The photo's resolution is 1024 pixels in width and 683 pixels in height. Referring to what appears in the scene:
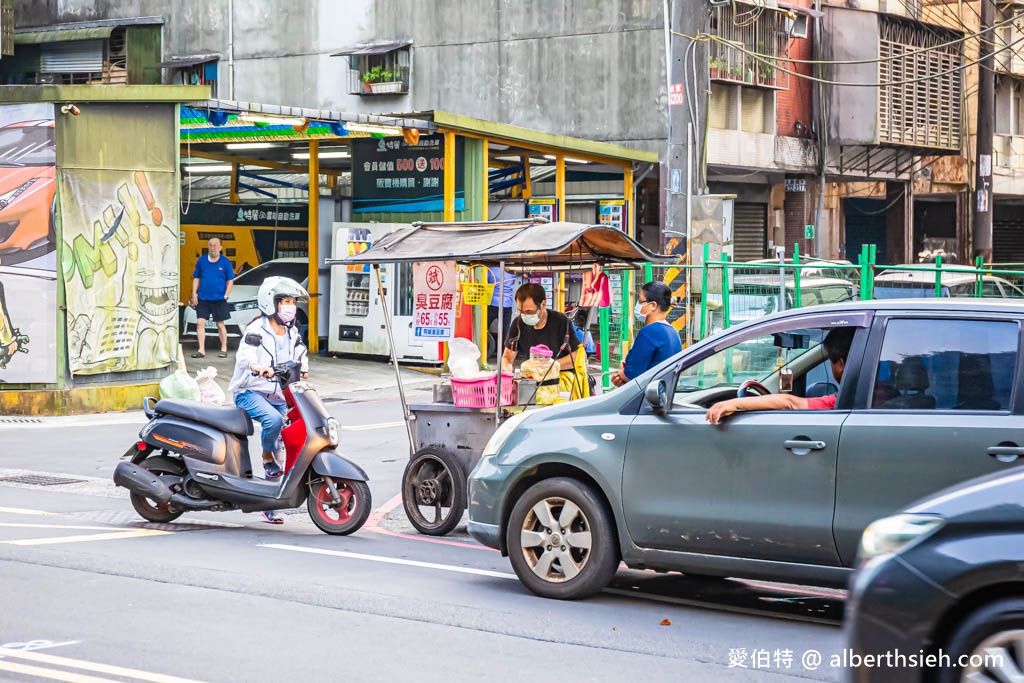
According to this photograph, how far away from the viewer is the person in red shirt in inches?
281

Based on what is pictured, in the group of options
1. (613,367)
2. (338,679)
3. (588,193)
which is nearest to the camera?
(338,679)

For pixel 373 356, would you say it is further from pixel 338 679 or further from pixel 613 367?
pixel 338 679

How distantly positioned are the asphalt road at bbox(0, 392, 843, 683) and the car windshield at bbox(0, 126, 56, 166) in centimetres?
817

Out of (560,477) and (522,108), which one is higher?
(522,108)

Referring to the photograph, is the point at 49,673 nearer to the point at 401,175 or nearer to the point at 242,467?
the point at 242,467

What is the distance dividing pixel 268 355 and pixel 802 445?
473 cm

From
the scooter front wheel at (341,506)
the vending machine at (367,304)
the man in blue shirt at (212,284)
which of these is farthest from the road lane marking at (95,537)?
the vending machine at (367,304)

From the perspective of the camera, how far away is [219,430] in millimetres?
10094

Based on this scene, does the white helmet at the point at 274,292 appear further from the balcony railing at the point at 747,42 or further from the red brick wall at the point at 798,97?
the red brick wall at the point at 798,97

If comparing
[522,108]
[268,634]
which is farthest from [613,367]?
[268,634]

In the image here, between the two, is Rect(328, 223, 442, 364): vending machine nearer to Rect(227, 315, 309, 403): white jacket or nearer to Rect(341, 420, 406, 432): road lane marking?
Rect(341, 420, 406, 432): road lane marking

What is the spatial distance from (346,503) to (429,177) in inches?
576

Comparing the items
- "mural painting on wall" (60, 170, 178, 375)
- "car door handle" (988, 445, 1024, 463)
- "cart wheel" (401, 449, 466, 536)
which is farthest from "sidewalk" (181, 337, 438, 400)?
"car door handle" (988, 445, 1024, 463)

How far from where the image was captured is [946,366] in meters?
6.81
